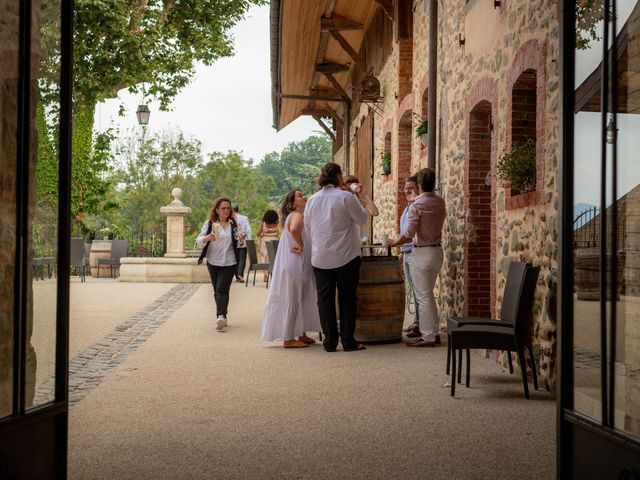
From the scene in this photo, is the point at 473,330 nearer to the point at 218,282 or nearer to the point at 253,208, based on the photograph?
the point at 218,282

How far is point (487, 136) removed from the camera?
8.51m

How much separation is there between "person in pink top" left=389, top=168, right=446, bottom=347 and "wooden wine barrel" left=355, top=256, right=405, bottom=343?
0.65 ft

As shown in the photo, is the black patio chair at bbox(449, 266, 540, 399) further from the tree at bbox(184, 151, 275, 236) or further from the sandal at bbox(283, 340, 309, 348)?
the tree at bbox(184, 151, 275, 236)

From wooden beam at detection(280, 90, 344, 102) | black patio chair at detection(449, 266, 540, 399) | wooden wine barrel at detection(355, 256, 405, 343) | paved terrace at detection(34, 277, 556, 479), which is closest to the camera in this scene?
paved terrace at detection(34, 277, 556, 479)

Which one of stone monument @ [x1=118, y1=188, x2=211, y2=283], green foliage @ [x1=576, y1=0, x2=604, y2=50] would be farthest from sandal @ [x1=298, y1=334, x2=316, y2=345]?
stone monument @ [x1=118, y1=188, x2=211, y2=283]

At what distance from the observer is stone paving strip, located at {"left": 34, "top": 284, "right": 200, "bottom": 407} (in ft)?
18.9

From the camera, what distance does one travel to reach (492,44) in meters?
7.68

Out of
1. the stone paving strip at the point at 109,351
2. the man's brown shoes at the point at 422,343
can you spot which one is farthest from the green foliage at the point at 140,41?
the man's brown shoes at the point at 422,343

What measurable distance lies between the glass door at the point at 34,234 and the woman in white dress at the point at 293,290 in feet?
15.5

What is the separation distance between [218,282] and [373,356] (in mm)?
2775

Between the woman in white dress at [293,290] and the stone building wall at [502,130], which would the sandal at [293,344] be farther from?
the stone building wall at [502,130]

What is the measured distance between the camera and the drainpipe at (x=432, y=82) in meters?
9.88

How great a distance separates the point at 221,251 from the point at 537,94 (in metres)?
4.57

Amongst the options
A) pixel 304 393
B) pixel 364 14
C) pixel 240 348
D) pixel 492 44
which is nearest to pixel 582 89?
pixel 304 393
